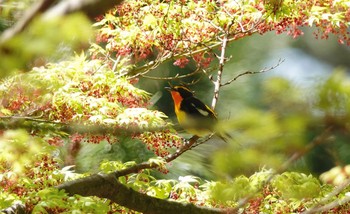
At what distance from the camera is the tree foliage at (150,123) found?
87cm

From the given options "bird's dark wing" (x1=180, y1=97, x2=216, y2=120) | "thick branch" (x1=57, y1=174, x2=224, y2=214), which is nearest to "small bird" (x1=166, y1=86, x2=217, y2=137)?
"bird's dark wing" (x1=180, y1=97, x2=216, y2=120)

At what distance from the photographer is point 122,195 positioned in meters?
2.12

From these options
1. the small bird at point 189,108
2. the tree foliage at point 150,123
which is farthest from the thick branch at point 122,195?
the small bird at point 189,108

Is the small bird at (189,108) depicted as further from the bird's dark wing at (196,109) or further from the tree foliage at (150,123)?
the tree foliage at (150,123)

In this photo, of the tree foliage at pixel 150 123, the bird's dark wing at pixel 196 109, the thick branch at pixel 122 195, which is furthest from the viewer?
the bird's dark wing at pixel 196 109

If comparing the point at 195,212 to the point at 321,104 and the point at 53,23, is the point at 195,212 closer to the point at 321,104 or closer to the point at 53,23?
the point at 321,104

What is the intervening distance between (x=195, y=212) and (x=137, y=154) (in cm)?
191

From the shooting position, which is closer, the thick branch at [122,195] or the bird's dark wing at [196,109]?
the thick branch at [122,195]

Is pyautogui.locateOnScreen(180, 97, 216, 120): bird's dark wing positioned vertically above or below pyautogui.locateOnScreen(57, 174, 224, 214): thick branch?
above


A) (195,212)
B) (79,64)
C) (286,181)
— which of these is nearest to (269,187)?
(286,181)

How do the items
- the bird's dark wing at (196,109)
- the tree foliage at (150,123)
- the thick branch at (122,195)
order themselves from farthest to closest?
the bird's dark wing at (196,109)
the thick branch at (122,195)
the tree foliage at (150,123)

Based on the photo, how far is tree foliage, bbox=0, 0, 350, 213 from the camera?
2.85ft

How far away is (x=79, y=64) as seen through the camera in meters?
2.59

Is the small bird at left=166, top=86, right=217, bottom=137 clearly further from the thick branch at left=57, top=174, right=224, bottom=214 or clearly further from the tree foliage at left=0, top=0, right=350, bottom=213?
the thick branch at left=57, top=174, right=224, bottom=214
